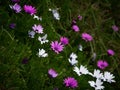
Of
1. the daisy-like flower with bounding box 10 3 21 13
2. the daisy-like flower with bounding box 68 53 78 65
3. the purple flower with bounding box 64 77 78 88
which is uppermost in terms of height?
the daisy-like flower with bounding box 10 3 21 13

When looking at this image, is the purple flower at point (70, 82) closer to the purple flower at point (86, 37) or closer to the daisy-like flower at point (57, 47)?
the daisy-like flower at point (57, 47)

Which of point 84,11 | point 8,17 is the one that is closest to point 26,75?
point 8,17

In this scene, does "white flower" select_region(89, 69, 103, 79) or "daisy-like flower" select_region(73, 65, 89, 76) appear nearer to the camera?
"daisy-like flower" select_region(73, 65, 89, 76)

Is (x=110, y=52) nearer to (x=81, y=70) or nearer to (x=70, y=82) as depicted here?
(x=81, y=70)

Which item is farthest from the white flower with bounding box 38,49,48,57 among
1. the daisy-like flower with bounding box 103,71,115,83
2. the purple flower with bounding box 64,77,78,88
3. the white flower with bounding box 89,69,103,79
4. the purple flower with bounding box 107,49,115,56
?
the purple flower with bounding box 107,49,115,56

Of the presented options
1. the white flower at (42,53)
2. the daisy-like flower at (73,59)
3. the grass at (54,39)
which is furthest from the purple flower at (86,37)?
the white flower at (42,53)

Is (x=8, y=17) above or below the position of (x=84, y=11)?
below

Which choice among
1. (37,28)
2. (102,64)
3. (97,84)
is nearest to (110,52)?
(102,64)

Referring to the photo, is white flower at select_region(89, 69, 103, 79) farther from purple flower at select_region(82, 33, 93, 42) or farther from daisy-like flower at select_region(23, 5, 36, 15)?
daisy-like flower at select_region(23, 5, 36, 15)

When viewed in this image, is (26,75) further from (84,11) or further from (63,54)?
(84,11)
